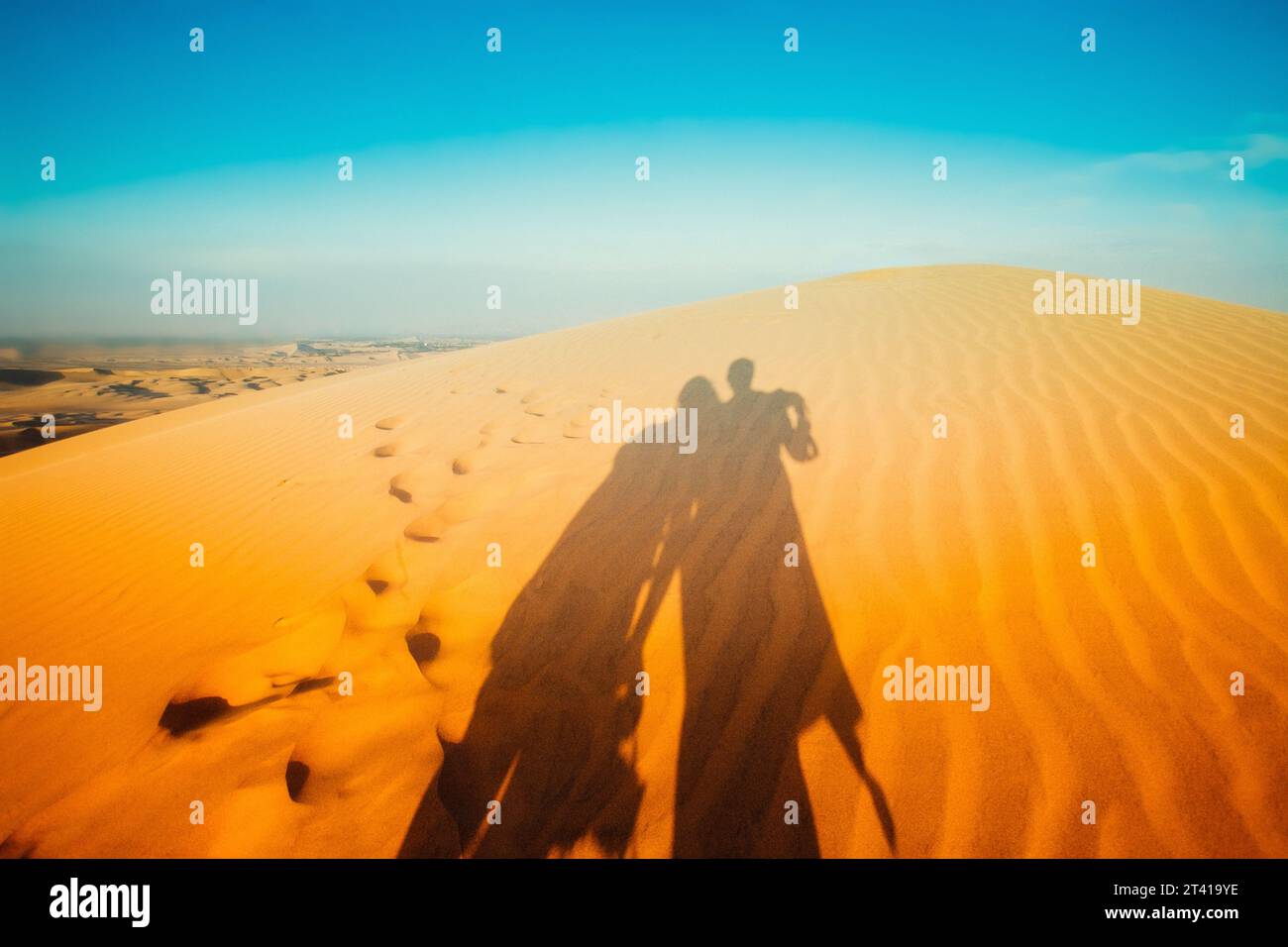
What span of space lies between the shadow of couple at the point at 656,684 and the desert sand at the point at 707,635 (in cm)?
1

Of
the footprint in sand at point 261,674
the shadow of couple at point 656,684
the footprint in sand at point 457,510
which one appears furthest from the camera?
the footprint in sand at point 457,510

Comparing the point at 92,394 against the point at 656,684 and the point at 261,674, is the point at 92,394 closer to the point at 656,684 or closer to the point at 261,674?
the point at 261,674

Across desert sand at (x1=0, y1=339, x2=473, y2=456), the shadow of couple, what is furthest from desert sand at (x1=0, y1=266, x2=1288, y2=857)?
desert sand at (x1=0, y1=339, x2=473, y2=456)

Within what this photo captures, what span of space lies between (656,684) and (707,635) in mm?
385

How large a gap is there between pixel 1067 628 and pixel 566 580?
2.60 meters

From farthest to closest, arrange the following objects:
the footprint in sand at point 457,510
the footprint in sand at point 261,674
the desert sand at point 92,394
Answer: the desert sand at point 92,394 < the footprint in sand at point 457,510 < the footprint in sand at point 261,674

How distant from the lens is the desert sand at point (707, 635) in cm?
195

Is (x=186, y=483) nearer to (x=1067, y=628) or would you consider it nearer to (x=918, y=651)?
(x=918, y=651)

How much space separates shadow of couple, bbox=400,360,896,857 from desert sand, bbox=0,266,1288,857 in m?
0.01

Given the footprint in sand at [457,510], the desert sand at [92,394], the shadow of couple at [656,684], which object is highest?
the desert sand at [92,394]

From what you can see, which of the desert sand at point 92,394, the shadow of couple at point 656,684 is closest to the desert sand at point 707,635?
the shadow of couple at point 656,684

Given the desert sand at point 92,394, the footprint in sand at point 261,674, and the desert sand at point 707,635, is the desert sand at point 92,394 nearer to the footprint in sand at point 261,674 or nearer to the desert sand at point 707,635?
the desert sand at point 707,635
